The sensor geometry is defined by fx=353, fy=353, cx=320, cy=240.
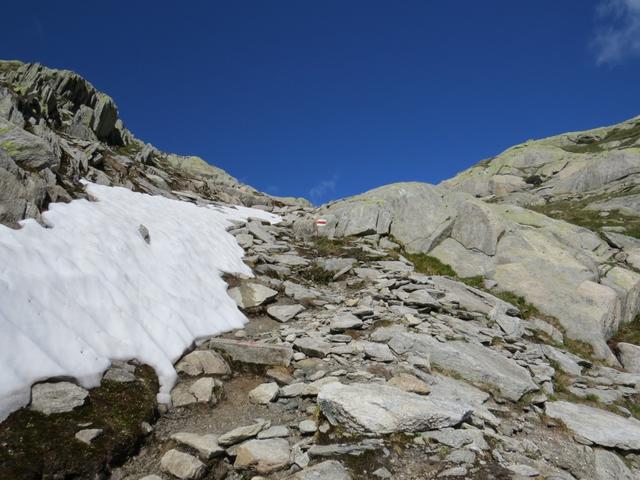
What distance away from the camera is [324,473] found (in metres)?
5.14

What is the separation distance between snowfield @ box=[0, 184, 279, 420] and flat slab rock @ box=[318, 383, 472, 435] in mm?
3664

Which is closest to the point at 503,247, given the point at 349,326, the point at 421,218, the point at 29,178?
the point at 421,218

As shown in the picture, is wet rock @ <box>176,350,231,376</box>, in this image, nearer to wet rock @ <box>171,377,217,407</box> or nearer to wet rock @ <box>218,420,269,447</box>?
wet rock @ <box>171,377,217,407</box>

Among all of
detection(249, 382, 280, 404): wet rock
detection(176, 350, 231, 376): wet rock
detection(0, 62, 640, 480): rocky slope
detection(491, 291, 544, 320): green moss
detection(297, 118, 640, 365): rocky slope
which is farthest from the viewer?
detection(297, 118, 640, 365): rocky slope

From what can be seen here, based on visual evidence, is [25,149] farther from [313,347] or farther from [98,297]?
[313,347]

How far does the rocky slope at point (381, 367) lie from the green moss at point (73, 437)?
0.02m

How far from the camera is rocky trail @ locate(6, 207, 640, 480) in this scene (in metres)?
5.60

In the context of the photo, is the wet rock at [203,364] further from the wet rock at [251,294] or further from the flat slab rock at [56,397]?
the wet rock at [251,294]

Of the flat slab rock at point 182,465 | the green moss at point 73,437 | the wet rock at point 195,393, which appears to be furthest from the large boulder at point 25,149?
the flat slab rock at point 182,465

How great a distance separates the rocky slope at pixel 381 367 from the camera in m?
5.57

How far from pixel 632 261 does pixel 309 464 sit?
25575 millimetres

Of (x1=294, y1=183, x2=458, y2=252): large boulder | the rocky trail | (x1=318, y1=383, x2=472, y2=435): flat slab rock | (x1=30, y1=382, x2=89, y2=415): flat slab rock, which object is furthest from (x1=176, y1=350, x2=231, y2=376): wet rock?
(x1=294, y1=183, x2=458, y2=252): large boulder

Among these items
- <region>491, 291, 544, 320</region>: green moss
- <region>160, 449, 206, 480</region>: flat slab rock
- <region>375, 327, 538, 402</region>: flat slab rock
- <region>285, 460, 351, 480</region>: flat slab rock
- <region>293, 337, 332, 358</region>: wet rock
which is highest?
<region>491, 291, 544, 320</region>: green moss

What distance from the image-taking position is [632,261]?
21875 mm
